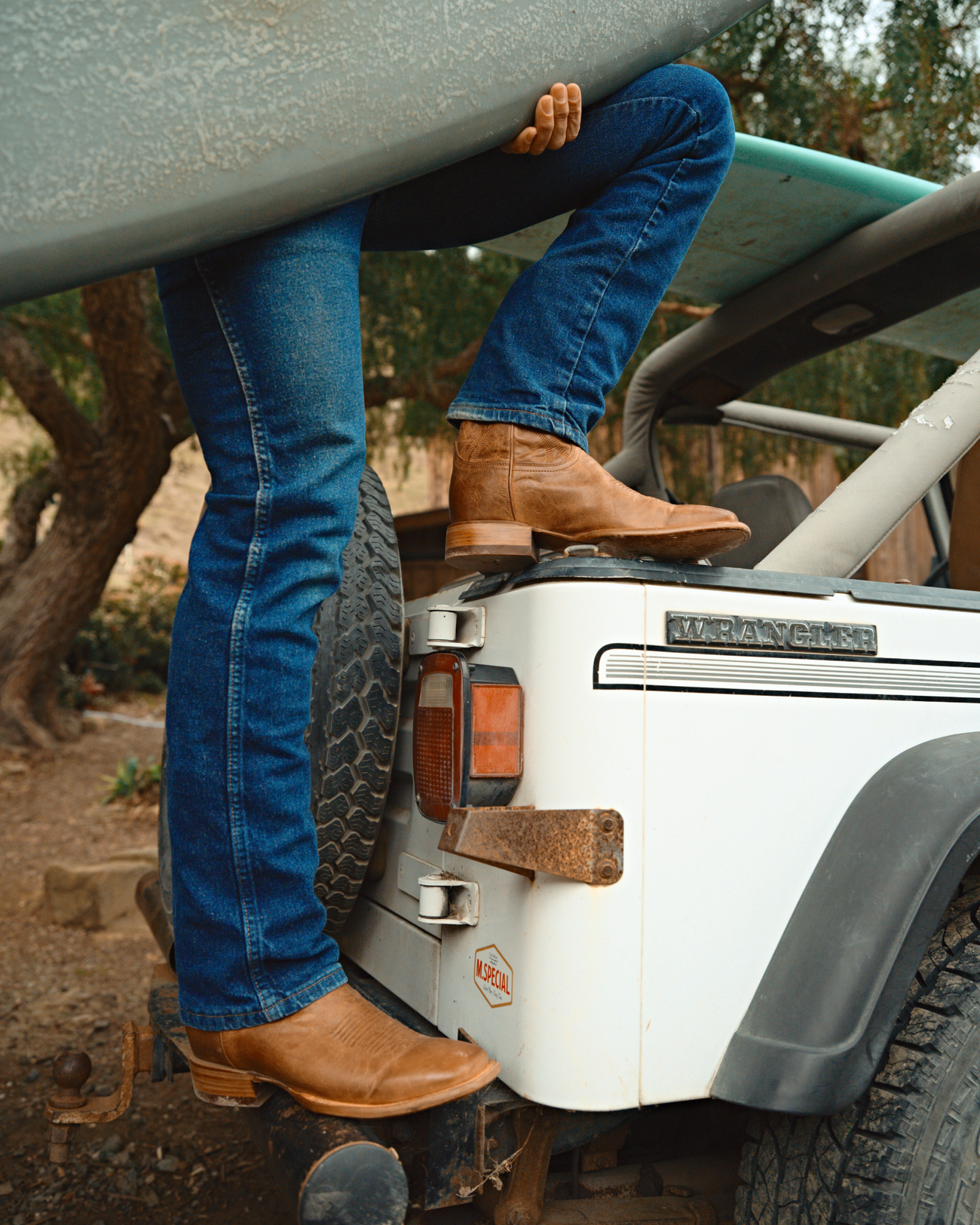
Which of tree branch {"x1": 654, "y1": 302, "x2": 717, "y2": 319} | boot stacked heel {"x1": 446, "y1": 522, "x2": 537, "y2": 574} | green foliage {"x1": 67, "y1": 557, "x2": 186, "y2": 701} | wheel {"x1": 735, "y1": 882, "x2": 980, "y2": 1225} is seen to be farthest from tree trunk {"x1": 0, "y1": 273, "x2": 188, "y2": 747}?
wheel {"x1": 735, "y1": 882, "x2": 980, "y2": 1225}

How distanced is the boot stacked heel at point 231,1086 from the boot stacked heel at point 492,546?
0.81 metres

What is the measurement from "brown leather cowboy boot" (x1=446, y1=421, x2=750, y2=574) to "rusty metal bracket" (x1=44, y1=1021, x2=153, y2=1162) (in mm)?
1141

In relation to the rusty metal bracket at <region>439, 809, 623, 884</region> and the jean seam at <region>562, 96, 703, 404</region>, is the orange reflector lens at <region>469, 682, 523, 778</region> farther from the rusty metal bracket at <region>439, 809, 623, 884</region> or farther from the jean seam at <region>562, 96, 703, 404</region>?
the jean seam at <region>562, 96, 703, 404</region>

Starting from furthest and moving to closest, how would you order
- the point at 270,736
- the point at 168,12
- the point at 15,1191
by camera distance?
the point at 15,1191
the point at 270,736
the point at 168,12

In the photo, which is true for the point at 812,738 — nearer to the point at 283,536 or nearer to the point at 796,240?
the point at 283,536

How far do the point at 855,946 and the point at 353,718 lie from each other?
87 centimetres

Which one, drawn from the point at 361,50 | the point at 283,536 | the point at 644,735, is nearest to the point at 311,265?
the point at 361,50

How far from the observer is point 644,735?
132cm

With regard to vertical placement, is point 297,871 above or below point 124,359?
below

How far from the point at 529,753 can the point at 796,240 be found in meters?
1.83

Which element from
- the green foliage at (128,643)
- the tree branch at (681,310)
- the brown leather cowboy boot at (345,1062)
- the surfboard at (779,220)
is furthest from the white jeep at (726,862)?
→ the green foliage at (128,643)

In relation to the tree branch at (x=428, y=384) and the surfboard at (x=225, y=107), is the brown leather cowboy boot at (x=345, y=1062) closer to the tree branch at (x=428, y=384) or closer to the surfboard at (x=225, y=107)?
the surfboard at (x=225, y=107)

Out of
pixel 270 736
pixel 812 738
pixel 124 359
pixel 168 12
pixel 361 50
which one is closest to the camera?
pixel 168 12

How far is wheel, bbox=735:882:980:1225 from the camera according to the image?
1.31m
